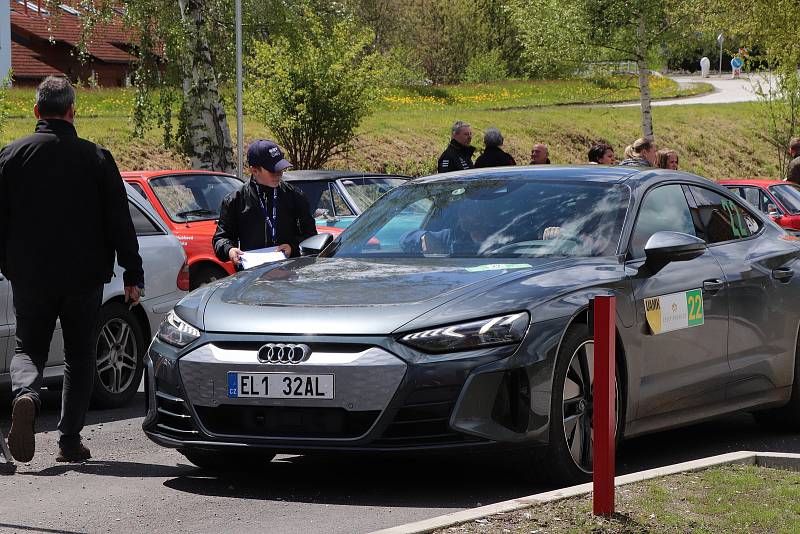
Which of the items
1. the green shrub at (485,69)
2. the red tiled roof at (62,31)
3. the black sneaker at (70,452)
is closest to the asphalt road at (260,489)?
the black sneaker at (70,452)

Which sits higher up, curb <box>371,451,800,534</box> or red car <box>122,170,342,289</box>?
curb <box>371,451,800,534</box>

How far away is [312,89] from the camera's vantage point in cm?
2992

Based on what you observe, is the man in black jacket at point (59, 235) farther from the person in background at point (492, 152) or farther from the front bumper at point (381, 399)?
the person in background at point (492, 152)

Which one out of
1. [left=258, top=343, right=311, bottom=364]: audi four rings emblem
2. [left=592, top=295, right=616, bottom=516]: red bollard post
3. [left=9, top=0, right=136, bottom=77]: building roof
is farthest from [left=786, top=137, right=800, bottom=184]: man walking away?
[left=9, top=0, right=136, bottom=77]: building roof

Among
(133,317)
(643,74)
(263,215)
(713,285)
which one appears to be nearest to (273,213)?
(263,215)

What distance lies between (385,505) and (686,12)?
3790cm

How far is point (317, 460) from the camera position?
775cm

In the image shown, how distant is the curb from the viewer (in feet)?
18.2

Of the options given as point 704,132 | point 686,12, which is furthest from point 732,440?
point 704,132

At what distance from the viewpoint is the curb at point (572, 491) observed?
555cm

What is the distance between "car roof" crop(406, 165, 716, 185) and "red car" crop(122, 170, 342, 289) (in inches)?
299

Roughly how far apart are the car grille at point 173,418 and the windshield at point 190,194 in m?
9.56

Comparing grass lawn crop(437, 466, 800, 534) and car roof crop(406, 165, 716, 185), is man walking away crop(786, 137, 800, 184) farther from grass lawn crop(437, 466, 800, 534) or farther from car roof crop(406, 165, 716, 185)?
grass lawn crop(437, 466, 800, 534)

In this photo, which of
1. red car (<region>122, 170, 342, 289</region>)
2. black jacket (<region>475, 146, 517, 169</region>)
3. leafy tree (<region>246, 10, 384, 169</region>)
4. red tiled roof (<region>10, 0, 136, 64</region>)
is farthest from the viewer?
red tiled roof (<region>10, 0, 136, 64</region>)
